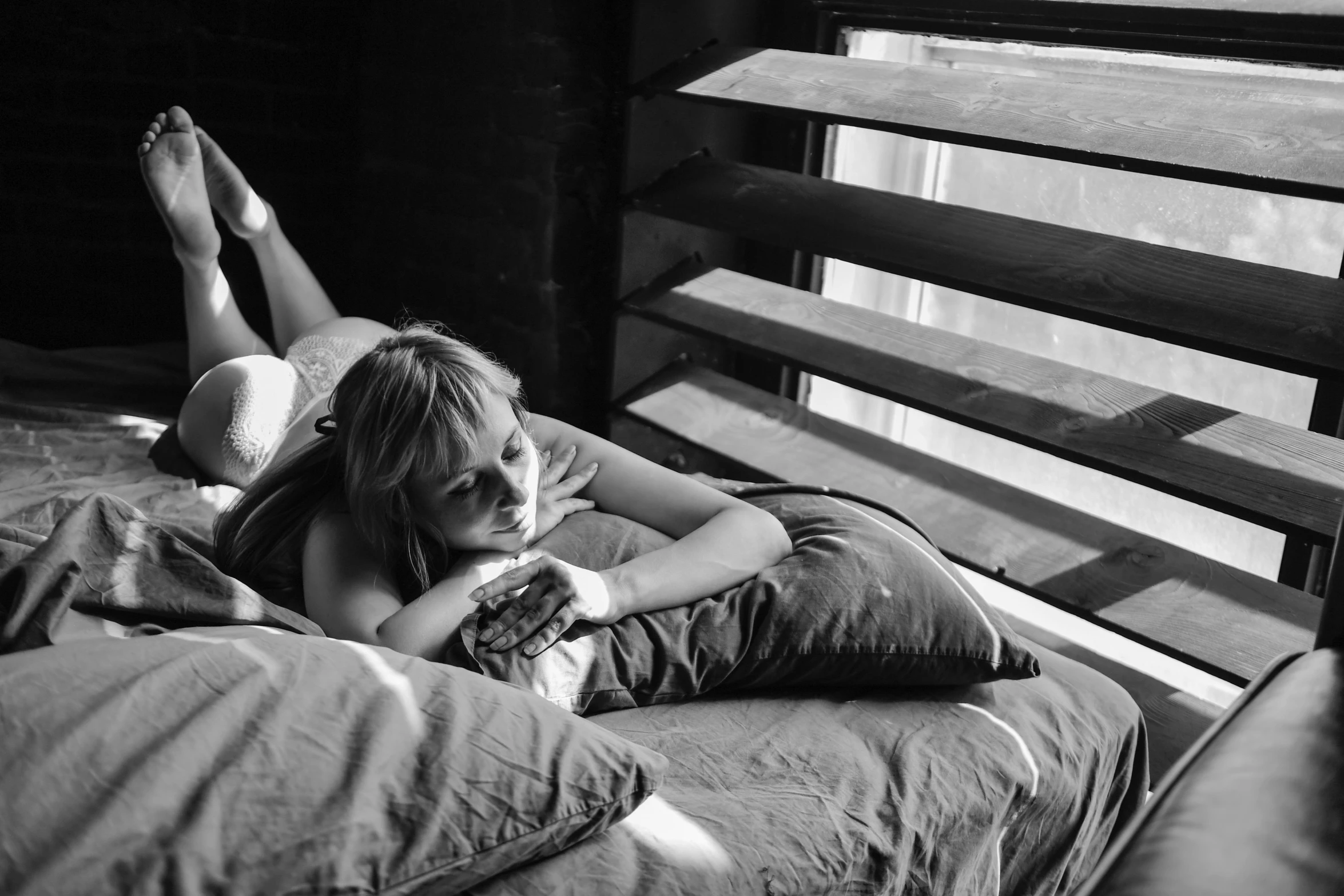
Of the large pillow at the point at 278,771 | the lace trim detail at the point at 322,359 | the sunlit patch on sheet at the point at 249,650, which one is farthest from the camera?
the lace trim detail at the point at 322,359

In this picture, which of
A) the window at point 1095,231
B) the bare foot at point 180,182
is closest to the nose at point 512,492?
the window at point 1095,231

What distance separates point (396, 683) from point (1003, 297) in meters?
1.11

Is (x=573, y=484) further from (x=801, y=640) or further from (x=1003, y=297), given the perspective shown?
(x=1003, y=297)

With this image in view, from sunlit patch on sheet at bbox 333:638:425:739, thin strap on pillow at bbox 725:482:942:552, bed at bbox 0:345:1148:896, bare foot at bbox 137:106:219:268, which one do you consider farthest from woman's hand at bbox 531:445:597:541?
bare foot at bbox 137:106:219:268

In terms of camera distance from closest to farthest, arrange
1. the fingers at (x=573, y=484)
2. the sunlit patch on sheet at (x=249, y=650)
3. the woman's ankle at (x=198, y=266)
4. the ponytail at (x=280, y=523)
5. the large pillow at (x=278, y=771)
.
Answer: the large pillow at (x=278, y=771), the sunlit patch on sheet at (x=249, y=650), the ponytail at (x=280, y=523), the fingers at (x=573, y=484), the woman's ankle at (x=198, y=266)

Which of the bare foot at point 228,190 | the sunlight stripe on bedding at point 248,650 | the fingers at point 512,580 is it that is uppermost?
the bare foot at point 228,190

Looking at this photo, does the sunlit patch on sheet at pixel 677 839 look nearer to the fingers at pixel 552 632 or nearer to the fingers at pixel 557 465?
the fingers at pixel 552 632

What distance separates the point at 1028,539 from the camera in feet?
5.84

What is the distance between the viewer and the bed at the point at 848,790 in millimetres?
948

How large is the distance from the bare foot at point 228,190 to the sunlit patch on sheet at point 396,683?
1.60 m

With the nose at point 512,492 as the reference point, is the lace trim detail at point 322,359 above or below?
below

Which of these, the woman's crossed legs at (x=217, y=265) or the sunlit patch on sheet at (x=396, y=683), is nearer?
the sunlit patch on sheet at (x=396, y=683)

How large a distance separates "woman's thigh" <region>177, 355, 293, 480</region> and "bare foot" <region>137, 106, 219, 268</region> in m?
0.35

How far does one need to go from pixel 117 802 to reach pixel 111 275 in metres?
2.35
